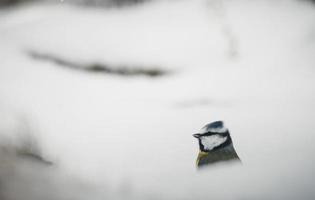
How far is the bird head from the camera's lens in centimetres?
85

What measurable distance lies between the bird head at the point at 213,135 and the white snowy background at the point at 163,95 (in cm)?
1

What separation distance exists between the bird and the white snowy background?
1 cm

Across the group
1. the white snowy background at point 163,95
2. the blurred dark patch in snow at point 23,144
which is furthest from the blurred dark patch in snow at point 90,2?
the blurred dark patch in snow at point 23,144

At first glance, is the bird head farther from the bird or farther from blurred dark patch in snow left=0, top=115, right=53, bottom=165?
blurred dark patch in snow left=0, top=115, right=53, bottom=165

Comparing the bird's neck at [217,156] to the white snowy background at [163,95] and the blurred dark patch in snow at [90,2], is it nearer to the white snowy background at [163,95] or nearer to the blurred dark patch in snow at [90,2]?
the white snowy background at [163,95]

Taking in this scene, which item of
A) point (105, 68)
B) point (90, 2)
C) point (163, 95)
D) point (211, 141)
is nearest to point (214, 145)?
point (211, 141)

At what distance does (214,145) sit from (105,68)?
0.88 ft

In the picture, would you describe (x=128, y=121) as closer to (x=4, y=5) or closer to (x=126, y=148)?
(x=126, y=148)

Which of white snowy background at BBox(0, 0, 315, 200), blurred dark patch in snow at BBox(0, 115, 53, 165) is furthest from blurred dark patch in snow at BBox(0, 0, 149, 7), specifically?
blurred dark patch in snow at BBox(0, 115, 53, 165)

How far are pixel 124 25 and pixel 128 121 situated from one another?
20 cm

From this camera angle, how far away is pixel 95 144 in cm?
88

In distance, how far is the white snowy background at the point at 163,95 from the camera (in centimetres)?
83

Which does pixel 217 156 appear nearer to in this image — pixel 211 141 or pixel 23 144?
pixel 211 141

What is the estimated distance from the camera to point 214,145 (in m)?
0.88
